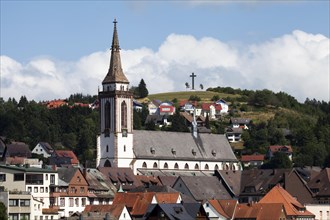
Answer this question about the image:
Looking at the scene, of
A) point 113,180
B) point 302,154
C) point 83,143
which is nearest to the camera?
point 113,180

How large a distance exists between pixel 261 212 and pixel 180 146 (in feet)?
121

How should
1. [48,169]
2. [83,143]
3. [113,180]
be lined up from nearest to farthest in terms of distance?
[48,169]
[113,180]
[83,143]

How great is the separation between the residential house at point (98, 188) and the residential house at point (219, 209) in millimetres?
10811

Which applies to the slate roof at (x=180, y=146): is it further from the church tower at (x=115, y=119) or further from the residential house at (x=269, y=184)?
the residential house at (x=269, y=184)

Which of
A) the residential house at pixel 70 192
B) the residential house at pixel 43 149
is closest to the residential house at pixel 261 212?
the residential house at pixel 70 192

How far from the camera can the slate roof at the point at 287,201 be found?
118 meters

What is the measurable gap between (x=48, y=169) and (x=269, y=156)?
3270 inches

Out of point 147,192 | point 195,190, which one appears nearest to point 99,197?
point 147,192

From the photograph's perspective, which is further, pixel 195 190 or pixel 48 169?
pixel 195 190

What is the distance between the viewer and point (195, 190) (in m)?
132

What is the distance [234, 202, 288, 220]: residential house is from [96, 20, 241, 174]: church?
27.1 m

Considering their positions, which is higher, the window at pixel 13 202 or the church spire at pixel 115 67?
the church spire at pixel 115 67

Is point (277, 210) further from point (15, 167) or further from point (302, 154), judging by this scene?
point (302, 154)

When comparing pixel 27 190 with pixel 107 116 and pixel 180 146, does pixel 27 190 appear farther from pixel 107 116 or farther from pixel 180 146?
pixel 180 146
